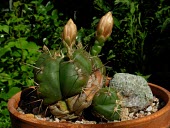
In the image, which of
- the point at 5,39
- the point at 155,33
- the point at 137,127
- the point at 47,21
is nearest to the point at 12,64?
the point at 5,39

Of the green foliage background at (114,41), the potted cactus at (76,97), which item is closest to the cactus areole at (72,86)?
the potted cactus at (76,97)

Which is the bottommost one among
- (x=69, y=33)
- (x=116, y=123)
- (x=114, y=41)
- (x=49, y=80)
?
(x=114, y=41)

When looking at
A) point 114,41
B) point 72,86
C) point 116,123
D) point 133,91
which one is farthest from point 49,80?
Answer: point 114,41

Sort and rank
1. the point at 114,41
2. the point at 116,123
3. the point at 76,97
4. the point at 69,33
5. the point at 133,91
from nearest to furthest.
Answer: the point at 116,123, the point at 76,97, the point at 69,33, the point at 133,91, the point at 114,41

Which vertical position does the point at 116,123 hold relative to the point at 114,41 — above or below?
above

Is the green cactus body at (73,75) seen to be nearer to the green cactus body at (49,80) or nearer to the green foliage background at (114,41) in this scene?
the green cactus body at (49,80)

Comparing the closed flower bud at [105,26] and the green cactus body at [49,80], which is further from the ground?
the closed flower bud at [105,26]

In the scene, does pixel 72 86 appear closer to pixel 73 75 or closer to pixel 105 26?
pixel 73 75
